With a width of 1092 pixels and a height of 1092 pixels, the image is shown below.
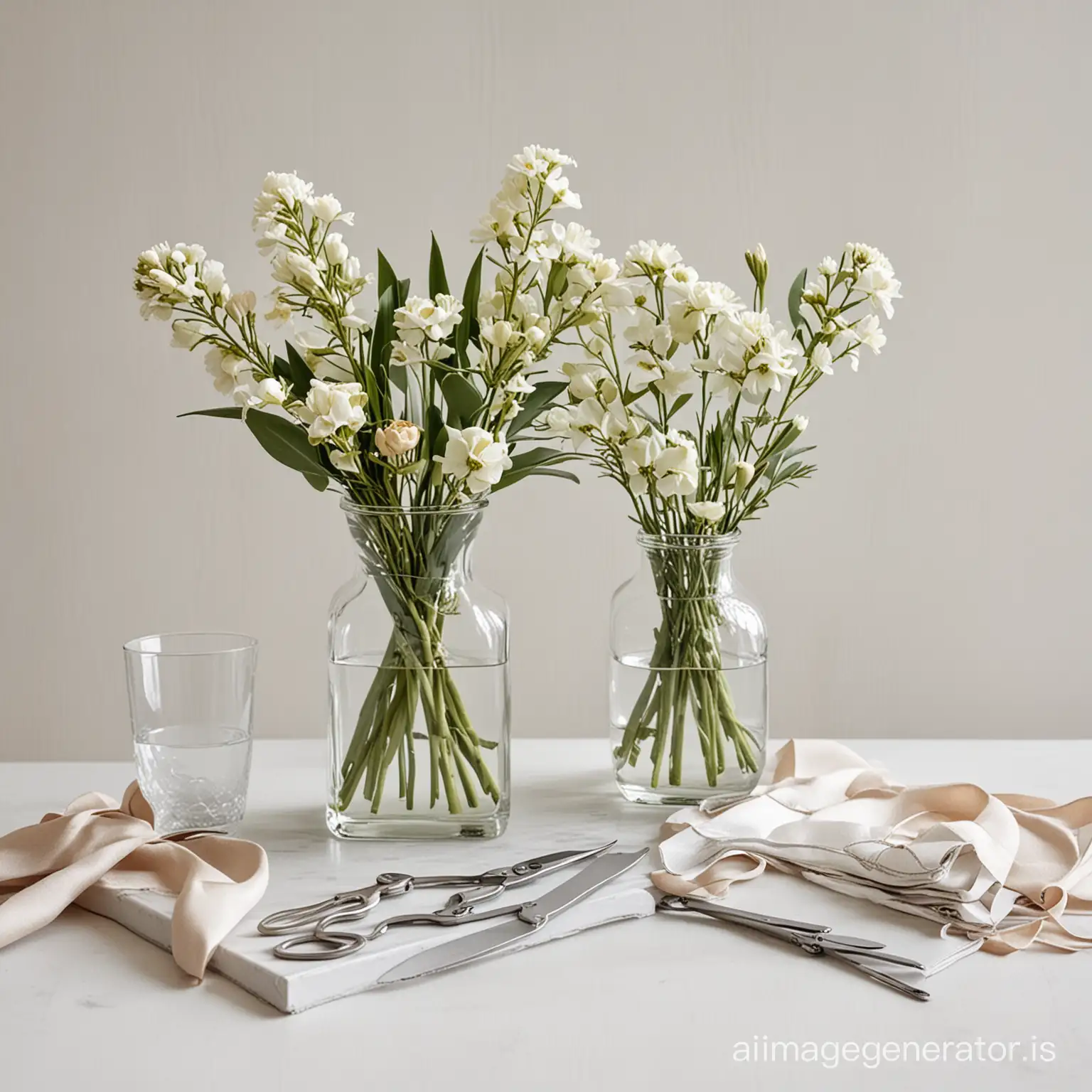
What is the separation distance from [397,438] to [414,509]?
90 mm

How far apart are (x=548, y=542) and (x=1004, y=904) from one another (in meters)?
1.60

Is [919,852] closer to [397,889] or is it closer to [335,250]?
[397,889]

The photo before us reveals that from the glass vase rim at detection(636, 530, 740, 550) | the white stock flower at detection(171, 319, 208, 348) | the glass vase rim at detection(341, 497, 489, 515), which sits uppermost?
the white stock flower at detection(171, 319, 208, 348)

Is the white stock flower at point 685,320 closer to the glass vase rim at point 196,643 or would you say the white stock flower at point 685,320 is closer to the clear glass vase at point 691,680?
the clear glass vase at point 691,680

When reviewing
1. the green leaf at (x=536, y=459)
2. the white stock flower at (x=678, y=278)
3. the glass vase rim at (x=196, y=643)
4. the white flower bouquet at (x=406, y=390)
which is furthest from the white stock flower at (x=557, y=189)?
the glass vase rim at (x=196, y=643)

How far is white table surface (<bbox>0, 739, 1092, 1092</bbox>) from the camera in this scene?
710mm

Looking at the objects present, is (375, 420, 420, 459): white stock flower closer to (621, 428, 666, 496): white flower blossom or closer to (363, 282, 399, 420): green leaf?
(363, 282, 399, 420): green leaf

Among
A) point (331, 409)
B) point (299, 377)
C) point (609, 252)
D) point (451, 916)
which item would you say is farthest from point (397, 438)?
point (609, 252)

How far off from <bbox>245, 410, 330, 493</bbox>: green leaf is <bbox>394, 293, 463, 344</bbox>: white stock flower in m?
0.14

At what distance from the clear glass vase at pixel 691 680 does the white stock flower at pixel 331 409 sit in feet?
1.06

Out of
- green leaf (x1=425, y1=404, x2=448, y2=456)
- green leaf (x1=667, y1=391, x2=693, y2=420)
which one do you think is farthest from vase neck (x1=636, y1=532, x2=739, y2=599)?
green leaf (x1=425, y1=404, x2=448, y2=456)

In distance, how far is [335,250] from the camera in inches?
40.5

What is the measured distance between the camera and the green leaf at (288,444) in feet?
3.46

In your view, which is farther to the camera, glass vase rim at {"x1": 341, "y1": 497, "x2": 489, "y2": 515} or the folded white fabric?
glass vase rim at {"x1": 341, "y1": 497, "x2": 489, "y2": 515}
